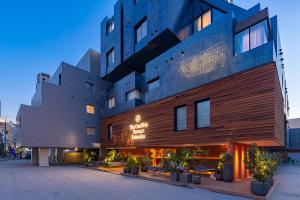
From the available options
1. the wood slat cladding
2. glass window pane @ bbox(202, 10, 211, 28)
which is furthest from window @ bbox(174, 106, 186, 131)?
glass window pane @ bbox(202, 10, 211, 28)

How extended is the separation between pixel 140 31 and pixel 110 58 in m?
7.98

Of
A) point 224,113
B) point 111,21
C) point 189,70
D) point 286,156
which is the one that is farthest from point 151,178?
point 286,156

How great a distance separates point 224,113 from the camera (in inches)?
628

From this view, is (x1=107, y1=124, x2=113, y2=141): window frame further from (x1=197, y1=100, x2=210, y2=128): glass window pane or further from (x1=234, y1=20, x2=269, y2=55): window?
(x1=234, y1=20, x2=269, y2=55): window

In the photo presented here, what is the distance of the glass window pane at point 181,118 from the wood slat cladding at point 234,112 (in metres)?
0.47

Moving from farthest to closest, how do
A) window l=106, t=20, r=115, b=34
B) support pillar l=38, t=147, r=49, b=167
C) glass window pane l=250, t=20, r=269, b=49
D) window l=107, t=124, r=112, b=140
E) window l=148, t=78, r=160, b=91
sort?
window l=106, t=20, r=115, b=34
window l=107, t=124, r=112, b=140
support pillar l=38, t=147, r=49, b=167
window l=148, t=78, r=160, b=91
glass window pane l=250, t=20, r=269, b=49

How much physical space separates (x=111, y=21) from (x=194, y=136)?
2430cm

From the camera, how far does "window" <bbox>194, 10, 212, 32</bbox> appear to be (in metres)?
22.2

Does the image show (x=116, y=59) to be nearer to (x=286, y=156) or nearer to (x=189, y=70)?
(x=189, y=70)

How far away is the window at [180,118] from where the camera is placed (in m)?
20.0

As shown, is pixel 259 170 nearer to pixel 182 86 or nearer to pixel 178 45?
pixel 182 86

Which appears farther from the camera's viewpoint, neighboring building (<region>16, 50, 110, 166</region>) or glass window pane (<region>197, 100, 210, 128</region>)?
neighboring building (<region>16, 50, 110, 166</region>)

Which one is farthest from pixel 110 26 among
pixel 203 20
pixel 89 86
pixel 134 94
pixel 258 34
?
pixel 258 34

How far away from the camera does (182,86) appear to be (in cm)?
2009
